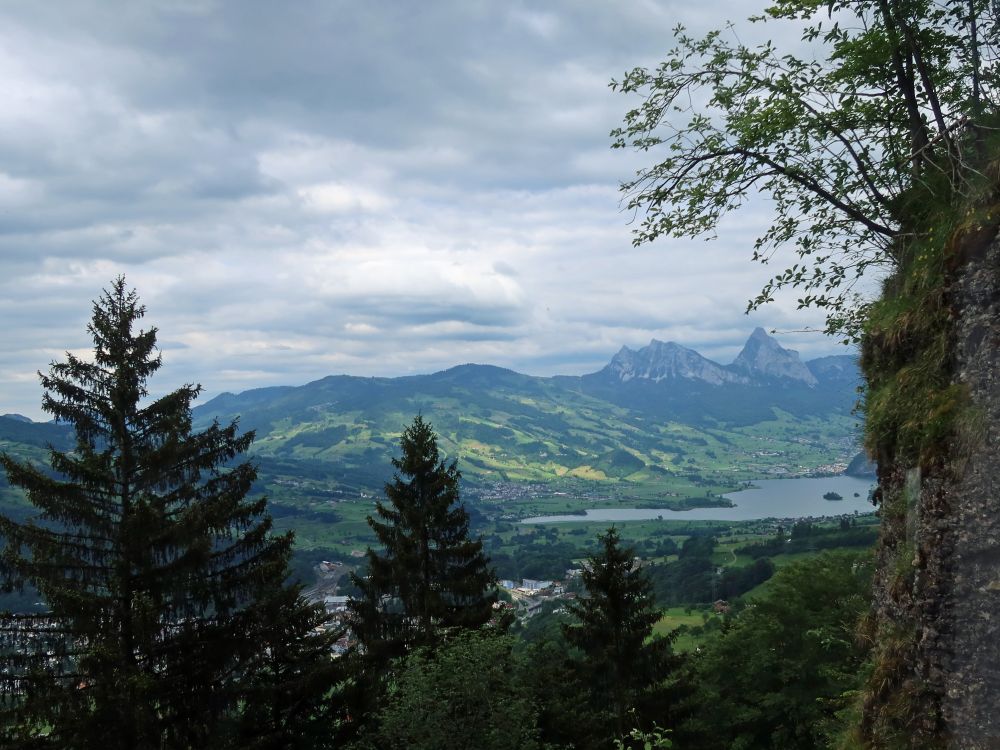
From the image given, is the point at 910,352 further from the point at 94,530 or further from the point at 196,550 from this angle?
the point at 94,530

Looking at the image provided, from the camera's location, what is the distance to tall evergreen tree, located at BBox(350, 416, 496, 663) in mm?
19438

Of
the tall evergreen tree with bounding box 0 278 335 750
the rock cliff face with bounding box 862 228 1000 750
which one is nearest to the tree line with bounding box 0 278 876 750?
the tall evergreen tree with bounding box 0 278 335 750

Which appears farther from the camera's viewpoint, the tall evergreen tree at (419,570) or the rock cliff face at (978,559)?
the tall evergreen tree at (419,570)

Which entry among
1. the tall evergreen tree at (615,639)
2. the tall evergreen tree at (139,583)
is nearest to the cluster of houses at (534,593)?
the tall evergreen tree at (615,639)

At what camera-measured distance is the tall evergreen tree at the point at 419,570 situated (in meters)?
19.4

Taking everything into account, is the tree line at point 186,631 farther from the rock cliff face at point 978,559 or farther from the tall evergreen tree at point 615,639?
the rock cliff face at point 978,559

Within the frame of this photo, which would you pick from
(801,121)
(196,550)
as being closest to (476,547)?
(196,550)

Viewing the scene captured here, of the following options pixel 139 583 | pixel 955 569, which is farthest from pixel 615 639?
pixel 955 569

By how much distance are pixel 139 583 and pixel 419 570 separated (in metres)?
9.32

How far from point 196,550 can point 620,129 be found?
1167 centimetres

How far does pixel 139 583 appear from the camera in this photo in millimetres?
12688

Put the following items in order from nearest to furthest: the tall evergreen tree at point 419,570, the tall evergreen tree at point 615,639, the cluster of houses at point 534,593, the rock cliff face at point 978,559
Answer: the rock cliff face at point 978,559, the tall evergreen tree at point 419,570, the tall evergreen tree at point 615,639, the cluster of houses at point 534,593

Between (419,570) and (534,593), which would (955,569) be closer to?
(419,570)

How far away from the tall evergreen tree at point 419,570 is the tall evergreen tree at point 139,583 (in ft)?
12.9
